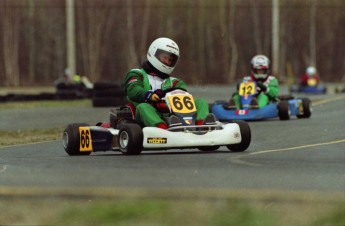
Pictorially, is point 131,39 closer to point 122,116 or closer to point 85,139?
point 122,116

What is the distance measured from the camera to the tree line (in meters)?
42.7

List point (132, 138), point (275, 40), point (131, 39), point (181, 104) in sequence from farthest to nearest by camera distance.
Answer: point (275, 40), point (131, 39), point (181, 104), point (132, 138)

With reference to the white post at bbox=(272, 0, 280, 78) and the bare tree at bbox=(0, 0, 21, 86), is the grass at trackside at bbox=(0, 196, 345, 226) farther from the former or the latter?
the white post at bbox=(272, 0, 280, 78)

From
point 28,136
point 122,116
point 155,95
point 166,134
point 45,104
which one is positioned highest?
point 155,95

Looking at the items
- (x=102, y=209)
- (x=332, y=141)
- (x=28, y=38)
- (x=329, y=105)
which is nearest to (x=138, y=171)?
(x=102, y=209)

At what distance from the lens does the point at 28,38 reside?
1674 inches

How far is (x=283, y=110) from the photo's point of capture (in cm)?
2086

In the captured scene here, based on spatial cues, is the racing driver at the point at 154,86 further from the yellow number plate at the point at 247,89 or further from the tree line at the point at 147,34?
the tree line at the point at 147,34

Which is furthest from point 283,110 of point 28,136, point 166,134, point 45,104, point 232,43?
point 232,43

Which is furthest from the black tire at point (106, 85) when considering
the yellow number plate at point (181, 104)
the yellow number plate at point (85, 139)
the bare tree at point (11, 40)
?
the bare tree at point (11, 40)

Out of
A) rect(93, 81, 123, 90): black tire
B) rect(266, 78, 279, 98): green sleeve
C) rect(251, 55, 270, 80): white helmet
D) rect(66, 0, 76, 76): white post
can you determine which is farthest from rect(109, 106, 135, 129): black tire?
rect(66, 0, 76, 76): white post

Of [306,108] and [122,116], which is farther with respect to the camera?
[306,108]

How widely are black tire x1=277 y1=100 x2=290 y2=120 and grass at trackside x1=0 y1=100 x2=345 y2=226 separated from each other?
1227 centimetres

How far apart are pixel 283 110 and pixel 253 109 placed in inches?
21.3
